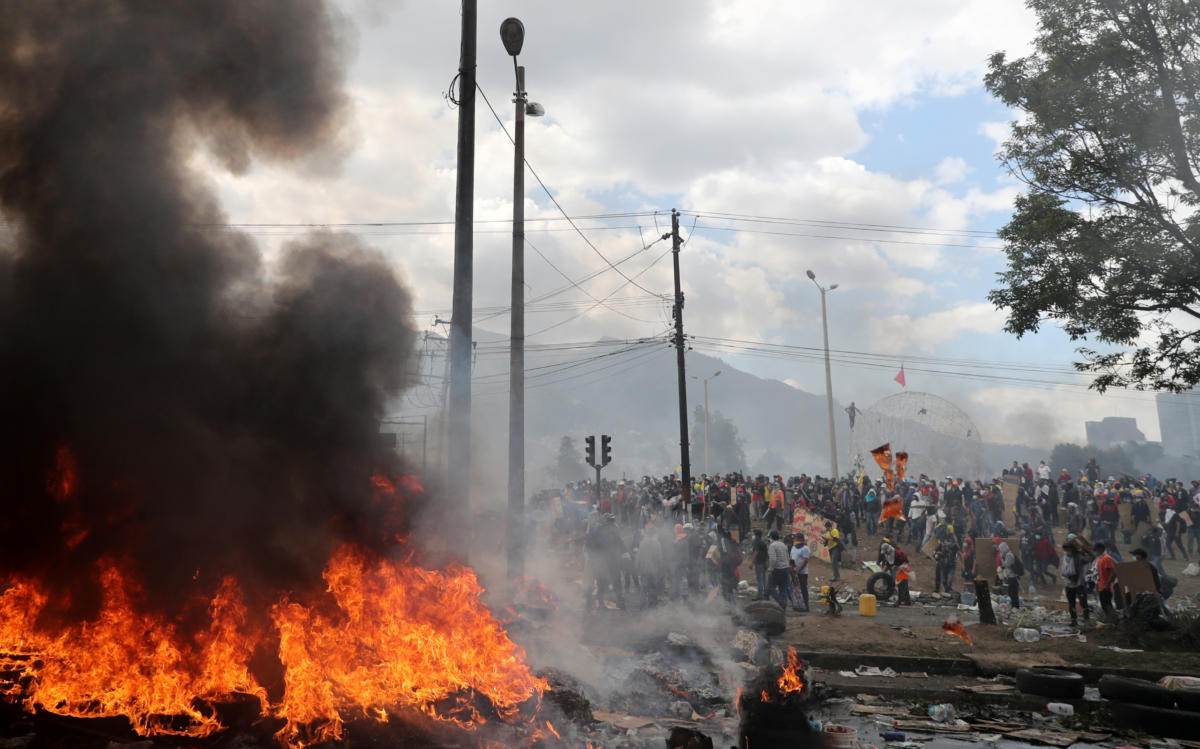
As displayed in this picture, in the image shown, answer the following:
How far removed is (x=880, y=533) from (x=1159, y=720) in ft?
53.9

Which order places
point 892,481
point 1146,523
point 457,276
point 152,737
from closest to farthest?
point 152,737
point 457,276
point 1146,523
point 892,481

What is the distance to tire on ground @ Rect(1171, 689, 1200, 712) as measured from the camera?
8062 millimetres

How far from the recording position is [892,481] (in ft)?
76.7

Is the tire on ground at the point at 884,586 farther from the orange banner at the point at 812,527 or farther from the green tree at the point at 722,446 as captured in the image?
the green tree at the point at 722,446

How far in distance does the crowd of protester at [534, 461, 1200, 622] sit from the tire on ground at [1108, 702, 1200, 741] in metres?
5.28

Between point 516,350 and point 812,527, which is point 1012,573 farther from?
point 516,350

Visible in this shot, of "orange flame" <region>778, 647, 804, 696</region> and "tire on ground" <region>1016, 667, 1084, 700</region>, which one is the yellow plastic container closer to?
"tire on ground" <region>1016, 667, 1084, 700</region>

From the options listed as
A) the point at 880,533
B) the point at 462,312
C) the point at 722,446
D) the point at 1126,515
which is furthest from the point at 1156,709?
the point at 722,446

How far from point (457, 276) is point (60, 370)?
4.53 metres

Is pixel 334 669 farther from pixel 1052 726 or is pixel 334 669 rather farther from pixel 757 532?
pixel 757 532

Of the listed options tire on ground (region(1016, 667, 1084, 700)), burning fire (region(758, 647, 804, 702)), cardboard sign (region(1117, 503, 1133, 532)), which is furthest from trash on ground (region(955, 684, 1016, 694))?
cardboard sign (region(1117, 503, 1133, 532))

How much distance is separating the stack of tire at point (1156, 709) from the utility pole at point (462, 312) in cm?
840

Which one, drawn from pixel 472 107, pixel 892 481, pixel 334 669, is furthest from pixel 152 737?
pixel 892 481

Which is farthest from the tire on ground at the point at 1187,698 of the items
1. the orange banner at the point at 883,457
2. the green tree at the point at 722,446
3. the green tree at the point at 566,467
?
the green tree at the point at 722,446
